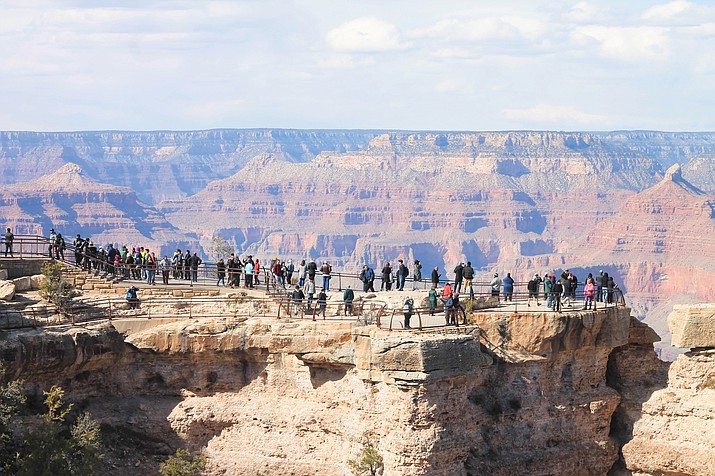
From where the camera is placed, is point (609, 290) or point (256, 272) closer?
point (609, 290)

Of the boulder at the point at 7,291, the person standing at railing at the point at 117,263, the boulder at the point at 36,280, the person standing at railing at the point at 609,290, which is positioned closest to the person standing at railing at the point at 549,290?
the person standing at railing at the point at 609,290

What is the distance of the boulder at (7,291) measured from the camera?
157 ft

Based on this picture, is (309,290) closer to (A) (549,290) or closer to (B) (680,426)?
(A) (549,290)

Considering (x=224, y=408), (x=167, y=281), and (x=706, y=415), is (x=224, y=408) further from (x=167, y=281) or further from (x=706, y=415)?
(x=706, y=415)

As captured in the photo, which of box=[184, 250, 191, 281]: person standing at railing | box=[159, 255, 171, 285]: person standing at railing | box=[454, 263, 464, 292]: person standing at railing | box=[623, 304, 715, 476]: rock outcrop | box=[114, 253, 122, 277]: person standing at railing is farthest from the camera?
box=[114, 253, 122, 277]: person standing at railing

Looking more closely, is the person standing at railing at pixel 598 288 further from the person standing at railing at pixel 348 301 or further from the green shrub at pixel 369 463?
the green shrub at pixel 369 463

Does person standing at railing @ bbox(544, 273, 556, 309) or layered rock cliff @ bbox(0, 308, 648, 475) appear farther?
person standing at railing @ bbox(544, 273, 556, 309)

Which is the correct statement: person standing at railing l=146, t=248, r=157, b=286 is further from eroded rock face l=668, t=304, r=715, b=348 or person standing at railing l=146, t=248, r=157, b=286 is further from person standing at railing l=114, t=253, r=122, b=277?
eroded rock face l=668, t=304, r=715, b=348

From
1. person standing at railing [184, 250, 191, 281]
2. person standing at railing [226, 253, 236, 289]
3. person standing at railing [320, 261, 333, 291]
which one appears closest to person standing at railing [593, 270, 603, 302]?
person standing at railing [320, 261, 333, 291]

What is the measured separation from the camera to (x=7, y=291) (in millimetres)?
47938

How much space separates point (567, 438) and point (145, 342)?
1516 cm

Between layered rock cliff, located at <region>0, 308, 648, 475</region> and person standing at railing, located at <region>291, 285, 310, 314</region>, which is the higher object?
person standing at railing, located at <region>291, 285, 310, 314</region>

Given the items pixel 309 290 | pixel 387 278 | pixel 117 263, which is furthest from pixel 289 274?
pixel 117 263

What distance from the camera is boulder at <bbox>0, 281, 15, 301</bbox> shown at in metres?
47.7
